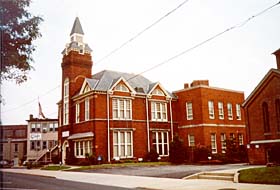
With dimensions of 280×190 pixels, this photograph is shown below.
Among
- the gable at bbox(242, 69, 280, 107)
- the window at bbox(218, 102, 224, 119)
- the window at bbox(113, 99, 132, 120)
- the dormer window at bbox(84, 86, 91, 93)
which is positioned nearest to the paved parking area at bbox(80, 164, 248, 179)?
the gable at bbox(242, 69, 280, 107)

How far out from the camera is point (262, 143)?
659 inches

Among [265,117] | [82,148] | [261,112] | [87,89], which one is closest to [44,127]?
[82,148]

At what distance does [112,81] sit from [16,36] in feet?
62.0

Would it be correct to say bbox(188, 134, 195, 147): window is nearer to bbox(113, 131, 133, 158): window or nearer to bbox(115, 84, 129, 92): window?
bbox(113, 131, 133, 158): window

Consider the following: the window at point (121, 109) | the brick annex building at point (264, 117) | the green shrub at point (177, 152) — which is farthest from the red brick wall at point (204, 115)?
the brick annex building at point (264, 117)

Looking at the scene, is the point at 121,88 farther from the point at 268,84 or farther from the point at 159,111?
the point at 268,84

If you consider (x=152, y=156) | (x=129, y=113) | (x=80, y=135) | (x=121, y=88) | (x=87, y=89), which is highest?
(x=121, y=88)

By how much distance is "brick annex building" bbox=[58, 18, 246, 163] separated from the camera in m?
24.2

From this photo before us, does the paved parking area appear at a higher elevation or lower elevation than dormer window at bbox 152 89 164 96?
A: lower

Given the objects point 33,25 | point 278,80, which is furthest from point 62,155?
Result: point 33,25

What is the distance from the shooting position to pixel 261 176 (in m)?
10.4

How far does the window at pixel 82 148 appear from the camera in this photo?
2408cm

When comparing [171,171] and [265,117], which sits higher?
[265,117]

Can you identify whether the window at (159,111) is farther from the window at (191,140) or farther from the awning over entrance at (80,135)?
the awning over entrance at (80,135)
